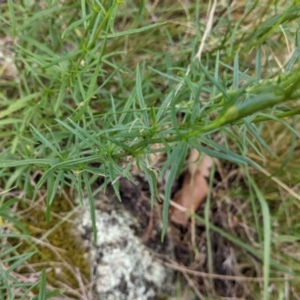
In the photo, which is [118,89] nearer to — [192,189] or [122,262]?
[192,189]

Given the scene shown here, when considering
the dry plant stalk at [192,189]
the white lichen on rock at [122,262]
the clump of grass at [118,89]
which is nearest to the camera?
the clump of grass at [118,89]

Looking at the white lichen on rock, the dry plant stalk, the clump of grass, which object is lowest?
the white lichen on rock


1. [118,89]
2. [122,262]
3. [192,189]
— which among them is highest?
[118,89]

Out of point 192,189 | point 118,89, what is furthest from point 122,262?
point 118,89

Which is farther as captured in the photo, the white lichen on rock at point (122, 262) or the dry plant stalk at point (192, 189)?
the dry plant stalk at point (192, 189)

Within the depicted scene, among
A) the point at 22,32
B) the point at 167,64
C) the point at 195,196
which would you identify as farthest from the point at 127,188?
the point at 22,32

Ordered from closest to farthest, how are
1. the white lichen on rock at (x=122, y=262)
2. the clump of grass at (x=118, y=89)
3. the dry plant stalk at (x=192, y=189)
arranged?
1. the clump of grass at (x=118, y=89)
2. the white lichen on rock at (x=122, y=262)
3. the dry plant stalk at (x=192, y=189)
